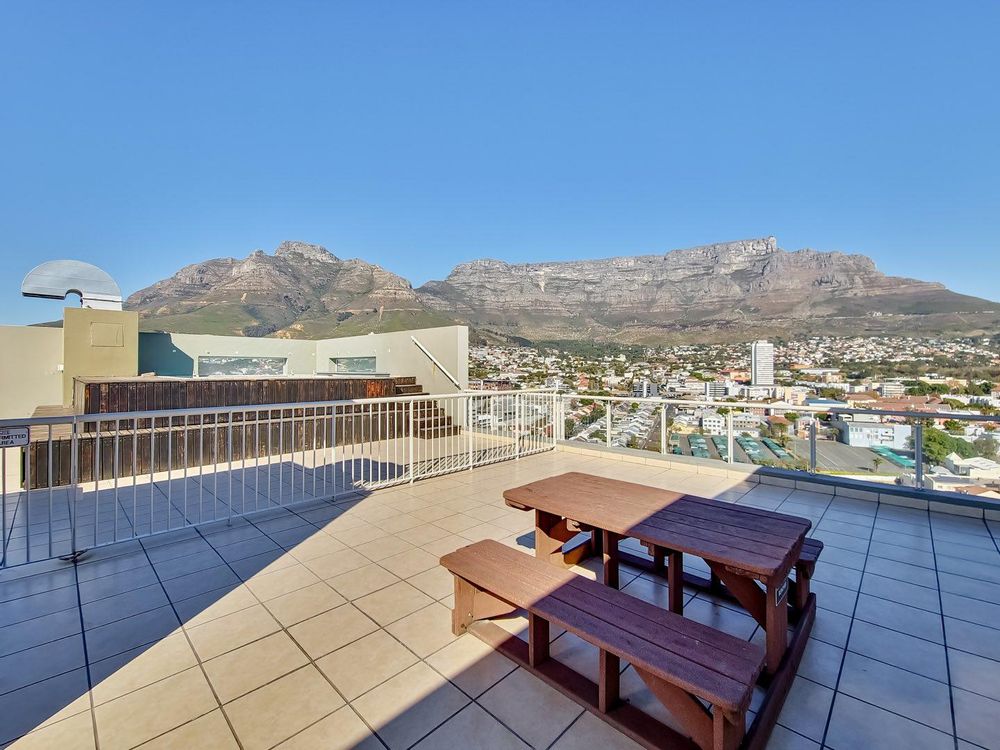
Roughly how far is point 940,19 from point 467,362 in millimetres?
12727

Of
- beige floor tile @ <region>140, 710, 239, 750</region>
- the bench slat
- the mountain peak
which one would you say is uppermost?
the mountain peak

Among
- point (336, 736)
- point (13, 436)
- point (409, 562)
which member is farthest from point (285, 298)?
point (336, 736)

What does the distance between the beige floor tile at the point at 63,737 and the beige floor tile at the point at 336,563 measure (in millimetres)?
1248

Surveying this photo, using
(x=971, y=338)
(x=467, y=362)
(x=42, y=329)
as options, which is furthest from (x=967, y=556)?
(x=42, y=329)

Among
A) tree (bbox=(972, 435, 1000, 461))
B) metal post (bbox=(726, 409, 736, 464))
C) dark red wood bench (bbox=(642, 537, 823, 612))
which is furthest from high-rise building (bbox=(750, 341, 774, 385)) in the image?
dark red wood bench (bbox=(642, 537, 823, 612))

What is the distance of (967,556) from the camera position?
3047mm

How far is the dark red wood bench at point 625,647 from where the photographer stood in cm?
125

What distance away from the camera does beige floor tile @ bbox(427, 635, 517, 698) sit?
5.76 feet

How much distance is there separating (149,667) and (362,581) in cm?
107

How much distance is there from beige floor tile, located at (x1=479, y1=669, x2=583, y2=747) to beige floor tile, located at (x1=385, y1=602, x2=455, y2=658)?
41 cm

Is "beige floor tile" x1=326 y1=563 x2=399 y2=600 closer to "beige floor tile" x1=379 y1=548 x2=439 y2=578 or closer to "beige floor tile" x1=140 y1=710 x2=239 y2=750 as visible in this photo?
"beige floor tile" x1=379 y1=548 x2=439 y2=578

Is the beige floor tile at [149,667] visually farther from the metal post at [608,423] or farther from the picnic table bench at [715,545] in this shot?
the metal post at [608,423]

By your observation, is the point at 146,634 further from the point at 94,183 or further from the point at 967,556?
the point at 94,183

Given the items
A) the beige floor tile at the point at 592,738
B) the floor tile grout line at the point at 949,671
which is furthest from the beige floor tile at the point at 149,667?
the floor tile grout line at the point at 949,671
